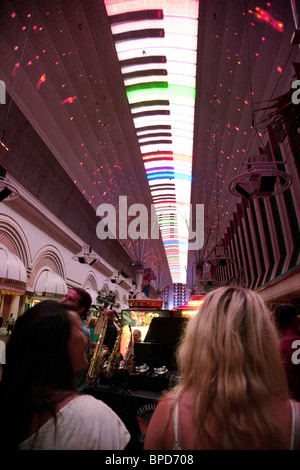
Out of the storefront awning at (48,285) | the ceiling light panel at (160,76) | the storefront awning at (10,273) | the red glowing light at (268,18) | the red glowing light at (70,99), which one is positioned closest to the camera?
the red glowing light at (268,18)

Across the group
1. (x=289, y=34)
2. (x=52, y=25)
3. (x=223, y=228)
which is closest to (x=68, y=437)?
(x=289, y=34)

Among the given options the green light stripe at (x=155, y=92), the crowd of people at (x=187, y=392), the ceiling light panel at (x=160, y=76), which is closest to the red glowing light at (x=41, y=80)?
the ceiling light panel at (x=160, y=76)

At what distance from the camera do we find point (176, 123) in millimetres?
13898

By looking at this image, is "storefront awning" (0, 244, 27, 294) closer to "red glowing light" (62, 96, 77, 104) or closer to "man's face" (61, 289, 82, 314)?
"red glowing light" (62, 96, 77, 104)

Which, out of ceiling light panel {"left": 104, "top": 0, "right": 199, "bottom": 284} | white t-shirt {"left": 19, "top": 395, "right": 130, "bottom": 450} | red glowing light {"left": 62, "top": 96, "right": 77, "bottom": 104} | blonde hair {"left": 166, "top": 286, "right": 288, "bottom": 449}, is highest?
ceiling light panel {"left": 104, "top": 0, "right": 199, "bottom": 284}

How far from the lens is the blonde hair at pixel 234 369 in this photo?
0.97m

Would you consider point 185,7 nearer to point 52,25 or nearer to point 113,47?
point 113,47

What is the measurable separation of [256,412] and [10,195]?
5.79 metres

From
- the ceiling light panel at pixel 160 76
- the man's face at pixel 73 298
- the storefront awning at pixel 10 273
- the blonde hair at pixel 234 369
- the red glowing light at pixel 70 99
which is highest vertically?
the ceiling light panel at pixel 160 76

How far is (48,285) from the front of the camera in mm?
11297

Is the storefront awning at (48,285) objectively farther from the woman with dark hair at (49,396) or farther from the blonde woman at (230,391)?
the blonde woman at (230,391)

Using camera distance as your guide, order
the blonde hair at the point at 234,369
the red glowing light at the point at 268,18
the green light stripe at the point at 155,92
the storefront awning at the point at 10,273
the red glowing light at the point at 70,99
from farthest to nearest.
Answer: the green light stripe at the point at 155,92 → the red glowing light at the point at 70,99 → the storefront awning at the point at 10,273 → the red glowing light at the point at 268,18 → the blonde hair at the point at 234,369

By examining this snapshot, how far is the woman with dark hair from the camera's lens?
3.28ft

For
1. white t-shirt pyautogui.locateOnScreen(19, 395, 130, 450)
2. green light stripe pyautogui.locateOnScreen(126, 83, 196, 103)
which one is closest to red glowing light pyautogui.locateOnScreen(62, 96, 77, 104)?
green light stripe pyautogui.locateOnScreen(126, 83, 196, 103)
